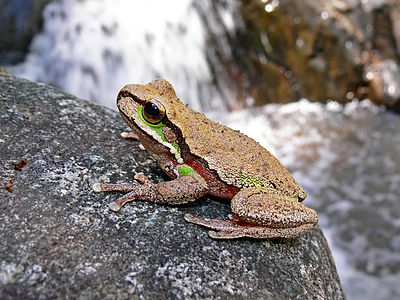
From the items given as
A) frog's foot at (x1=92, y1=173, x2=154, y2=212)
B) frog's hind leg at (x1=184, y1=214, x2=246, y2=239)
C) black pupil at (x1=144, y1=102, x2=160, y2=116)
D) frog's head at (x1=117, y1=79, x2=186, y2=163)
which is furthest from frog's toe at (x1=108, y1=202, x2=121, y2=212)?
black pupil at (x1=144, y1=102, x2=160, y2=116)

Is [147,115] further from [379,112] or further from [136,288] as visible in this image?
[379,112]

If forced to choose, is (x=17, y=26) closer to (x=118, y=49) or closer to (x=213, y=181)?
(x=118, y=49)

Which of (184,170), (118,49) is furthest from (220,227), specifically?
(118,49)

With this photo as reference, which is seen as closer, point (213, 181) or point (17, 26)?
point (213, 181)

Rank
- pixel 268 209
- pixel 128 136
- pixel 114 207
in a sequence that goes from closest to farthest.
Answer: pixel 114 207
pixel 268 209
pixel 128 136

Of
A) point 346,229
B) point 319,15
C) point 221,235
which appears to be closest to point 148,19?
point 319,15

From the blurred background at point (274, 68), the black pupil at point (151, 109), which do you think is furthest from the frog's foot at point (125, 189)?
the blurred background at point (274, 68)

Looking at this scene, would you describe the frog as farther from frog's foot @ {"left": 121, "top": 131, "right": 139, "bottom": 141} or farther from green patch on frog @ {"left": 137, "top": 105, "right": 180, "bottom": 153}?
frog's foot @ {"left": 121, "top": 131, "right": 139, "bottom": 141}

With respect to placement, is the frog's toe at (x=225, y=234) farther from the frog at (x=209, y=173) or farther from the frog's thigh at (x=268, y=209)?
the frog's thigh at (x=268, y=209)
